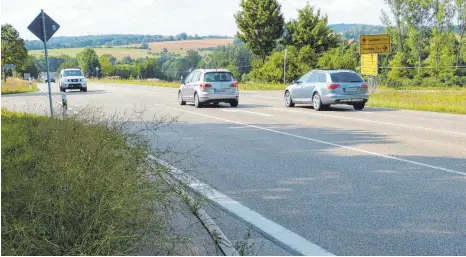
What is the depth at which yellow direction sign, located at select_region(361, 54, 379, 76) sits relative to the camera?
28.5 meters

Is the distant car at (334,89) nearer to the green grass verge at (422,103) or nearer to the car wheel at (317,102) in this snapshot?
the car wheel at (317,102)

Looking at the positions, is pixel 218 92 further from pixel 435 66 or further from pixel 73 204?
pixel 435 66

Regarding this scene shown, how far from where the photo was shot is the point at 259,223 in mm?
5961

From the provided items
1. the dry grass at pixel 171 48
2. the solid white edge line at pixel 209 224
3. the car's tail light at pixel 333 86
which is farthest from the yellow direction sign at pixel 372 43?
the dry grass at pixel 171 48

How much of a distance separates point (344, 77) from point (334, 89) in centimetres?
85

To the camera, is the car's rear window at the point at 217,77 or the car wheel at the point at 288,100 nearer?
the car wheel at the point at 288,100

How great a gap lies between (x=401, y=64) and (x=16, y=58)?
45989 mm

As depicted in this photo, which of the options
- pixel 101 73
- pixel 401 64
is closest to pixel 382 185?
pixel 401 64

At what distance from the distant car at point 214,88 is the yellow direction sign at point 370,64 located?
7331 mm

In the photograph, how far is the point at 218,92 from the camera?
2470 centimetres

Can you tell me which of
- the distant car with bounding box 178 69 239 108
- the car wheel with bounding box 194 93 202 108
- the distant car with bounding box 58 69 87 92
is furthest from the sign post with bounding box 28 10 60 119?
the distant car with bounding box 58 69 87 92

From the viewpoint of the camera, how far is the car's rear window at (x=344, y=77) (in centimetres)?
2261

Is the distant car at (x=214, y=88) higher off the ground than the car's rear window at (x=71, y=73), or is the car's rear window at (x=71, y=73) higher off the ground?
the car's rear window at (x=71, y=73)

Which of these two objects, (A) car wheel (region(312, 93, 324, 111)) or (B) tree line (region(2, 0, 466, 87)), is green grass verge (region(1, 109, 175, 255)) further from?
(B) tree line (region(2, 0, 466, 87))
